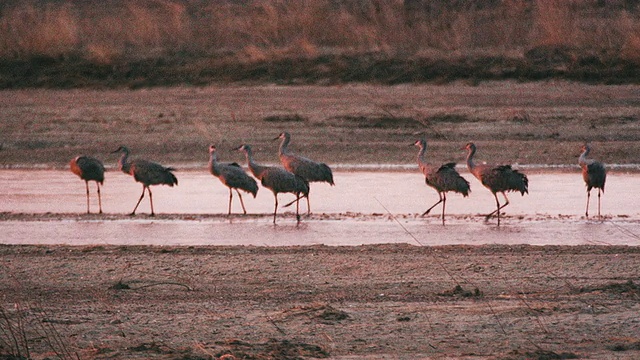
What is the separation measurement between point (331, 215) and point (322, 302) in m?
5.65

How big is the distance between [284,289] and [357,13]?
22.3 meters

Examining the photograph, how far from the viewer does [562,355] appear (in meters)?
7.45

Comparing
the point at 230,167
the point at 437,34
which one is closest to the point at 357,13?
the point at 437,34

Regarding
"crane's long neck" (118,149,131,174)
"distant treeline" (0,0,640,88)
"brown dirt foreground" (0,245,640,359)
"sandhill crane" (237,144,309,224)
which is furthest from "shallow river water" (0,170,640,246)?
"distant treeline" (0,0,640,88)

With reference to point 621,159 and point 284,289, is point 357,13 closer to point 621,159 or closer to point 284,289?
point 621,159

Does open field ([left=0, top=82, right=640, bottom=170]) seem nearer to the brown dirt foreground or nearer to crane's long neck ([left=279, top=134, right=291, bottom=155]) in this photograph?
crane's long neck ([left=279, top=134, right=291, bottom=155])

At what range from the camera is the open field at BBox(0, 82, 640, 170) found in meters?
20.4

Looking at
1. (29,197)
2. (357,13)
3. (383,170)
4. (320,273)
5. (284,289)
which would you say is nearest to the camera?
(284,289)

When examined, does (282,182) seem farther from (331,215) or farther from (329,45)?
(329,45)

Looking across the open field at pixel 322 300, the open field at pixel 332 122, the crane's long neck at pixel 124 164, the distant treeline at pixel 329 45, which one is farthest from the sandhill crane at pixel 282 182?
the distant treeline at pixel 329 45

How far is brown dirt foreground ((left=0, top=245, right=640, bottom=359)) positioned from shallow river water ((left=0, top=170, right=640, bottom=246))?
4.10ft

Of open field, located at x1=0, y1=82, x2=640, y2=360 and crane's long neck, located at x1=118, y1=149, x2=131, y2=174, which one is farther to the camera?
crane's long neck, located at x1=118, y1=149, x2=131, y2=174

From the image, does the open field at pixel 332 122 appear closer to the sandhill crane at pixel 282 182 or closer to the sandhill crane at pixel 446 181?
the sandhill crane at pixel 282 182

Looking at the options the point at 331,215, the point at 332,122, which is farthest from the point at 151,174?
the point at 332,122
